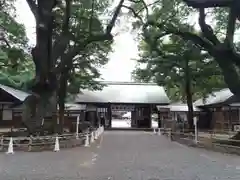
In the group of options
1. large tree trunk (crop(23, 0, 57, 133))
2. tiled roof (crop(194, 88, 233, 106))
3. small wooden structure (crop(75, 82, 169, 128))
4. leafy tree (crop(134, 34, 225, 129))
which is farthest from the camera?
small wooden structure (crop(75, 82, 169, 128))

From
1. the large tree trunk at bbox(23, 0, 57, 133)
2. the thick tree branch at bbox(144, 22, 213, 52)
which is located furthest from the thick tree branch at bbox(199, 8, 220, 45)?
the large tree trunk at bbox(23, 0, 57, 133)

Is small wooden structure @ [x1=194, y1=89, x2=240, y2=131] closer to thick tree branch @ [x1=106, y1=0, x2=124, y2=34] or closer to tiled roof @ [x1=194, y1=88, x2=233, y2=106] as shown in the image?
tiled roof @ [x1=194, y1=88, x2=233, y2=106]

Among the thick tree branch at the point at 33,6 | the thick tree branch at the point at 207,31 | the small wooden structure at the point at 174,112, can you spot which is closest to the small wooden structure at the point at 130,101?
the small wooden structure at the point at 174,112

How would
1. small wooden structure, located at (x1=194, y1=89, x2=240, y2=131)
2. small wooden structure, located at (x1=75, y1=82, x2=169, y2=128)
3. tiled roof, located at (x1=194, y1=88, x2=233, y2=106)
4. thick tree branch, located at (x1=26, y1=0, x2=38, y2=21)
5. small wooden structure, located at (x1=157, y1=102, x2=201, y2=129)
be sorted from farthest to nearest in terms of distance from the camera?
small wooden structure, located at (x1=75, y1=82, x2=169, y2=128), small wooden structure, located at (x1=157, y1=102, x2=201, y2=129), tiled roof, located at (x1=194, y1=88, x2=233, y2=106), small wooden structure, located at (x1=194, y1=89, x2=240, y2=131), thick tree branch, located at (x1=26, y1=0, x2=38, y2=21)

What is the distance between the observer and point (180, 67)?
32500 millimetres

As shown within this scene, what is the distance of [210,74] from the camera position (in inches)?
1191

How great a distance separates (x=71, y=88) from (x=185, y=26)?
13955 millimetres

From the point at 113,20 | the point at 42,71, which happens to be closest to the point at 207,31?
the point at 113,20

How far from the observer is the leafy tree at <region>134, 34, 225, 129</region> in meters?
29.9

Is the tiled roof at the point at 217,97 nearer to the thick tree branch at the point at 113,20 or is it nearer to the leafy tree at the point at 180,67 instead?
the leafy tree at the point at 180,67

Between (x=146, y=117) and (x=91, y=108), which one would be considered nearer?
(x=91, y=108)

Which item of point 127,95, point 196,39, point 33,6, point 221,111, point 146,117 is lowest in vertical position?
point 146,117

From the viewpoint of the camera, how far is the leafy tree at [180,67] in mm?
29906

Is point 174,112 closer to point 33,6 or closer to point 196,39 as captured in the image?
point 196,39
